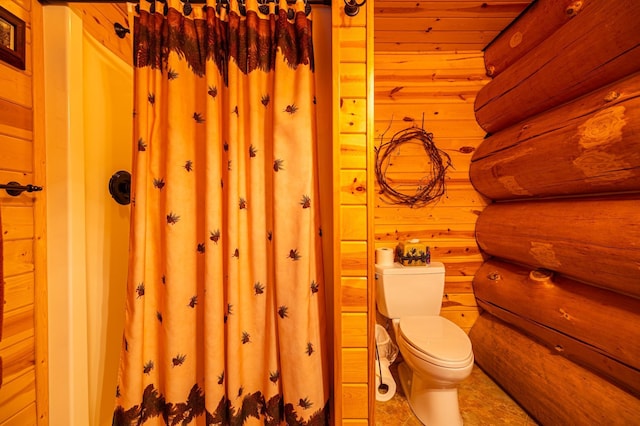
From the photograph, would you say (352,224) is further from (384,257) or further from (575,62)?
(575,62)

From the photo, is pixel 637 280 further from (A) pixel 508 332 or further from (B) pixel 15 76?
(B) pixel 15 76

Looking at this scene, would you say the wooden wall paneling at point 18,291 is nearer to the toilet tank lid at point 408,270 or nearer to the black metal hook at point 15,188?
the black metal hook at point 15,188

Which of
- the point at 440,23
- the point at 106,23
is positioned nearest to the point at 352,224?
the point at 106,23

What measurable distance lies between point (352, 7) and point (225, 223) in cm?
98

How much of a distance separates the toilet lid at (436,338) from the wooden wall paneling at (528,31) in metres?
1.73

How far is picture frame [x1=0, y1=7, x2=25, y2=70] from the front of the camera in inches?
29.6

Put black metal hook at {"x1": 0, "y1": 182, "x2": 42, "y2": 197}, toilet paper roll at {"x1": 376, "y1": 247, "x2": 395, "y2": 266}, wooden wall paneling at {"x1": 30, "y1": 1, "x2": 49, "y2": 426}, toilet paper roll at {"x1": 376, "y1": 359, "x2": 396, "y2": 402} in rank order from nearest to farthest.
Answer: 1. black metal hook at {"x1": 0, "y1": 182, "x2": 42, "y2": 197}
2. wooden wall paneling at {"x1": 30, "y1": 1, "x2": 49, "y2": 426}
3. toilet paper roll at {"x1": 376, "y1": 359, "x2": 396, "y2": 402}
4. toilet paper roll at {"x1": 376, "y1": 247, "x2": 395, "y2": 266}

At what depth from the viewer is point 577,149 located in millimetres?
1009

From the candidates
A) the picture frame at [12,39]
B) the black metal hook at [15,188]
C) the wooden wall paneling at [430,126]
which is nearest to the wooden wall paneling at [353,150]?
the wooden wall paneling at [430,126]

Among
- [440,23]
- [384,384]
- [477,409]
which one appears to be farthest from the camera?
[440,23]

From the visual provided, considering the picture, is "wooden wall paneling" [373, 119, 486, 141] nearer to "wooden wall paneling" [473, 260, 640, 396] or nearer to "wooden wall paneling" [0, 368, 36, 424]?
"wooden wall paneling" [473, 260, 640, 396]

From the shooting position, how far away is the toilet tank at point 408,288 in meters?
1.46

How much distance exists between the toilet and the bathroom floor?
68mm

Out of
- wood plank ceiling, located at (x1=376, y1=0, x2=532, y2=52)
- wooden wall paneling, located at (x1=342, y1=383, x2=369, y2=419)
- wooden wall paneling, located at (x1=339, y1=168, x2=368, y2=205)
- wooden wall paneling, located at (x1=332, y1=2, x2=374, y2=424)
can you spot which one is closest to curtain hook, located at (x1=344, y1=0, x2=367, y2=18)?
wooden wall paneling, located at (x1=332, y1=2, x2=374, y2=424)
